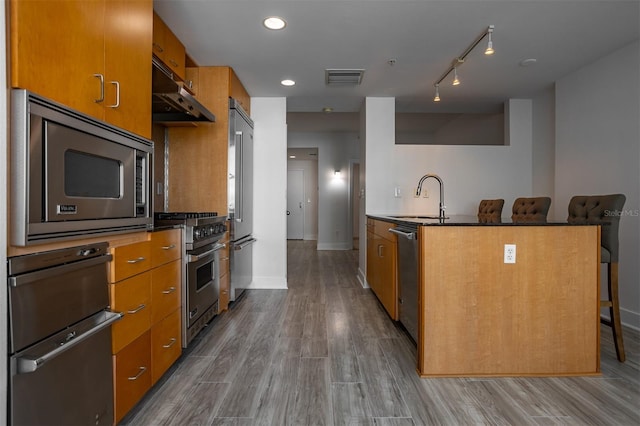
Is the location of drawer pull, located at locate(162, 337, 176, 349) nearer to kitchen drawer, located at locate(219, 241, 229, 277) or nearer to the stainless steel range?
the stainless steel range

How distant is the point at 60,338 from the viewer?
3.59ft

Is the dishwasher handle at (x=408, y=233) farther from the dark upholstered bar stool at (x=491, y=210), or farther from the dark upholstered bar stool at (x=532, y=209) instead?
the dark upholstered bar stool at (x=491, y=210)

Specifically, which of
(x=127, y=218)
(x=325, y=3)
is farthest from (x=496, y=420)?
(x=325, y=3)

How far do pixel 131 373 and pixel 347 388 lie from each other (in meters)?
1.05

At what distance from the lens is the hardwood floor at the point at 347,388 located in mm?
1565

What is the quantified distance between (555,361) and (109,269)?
2.31 meters

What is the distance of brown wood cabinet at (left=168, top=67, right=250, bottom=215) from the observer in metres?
3.14

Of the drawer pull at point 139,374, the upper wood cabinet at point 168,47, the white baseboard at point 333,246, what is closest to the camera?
the drawer pull at point 139,374

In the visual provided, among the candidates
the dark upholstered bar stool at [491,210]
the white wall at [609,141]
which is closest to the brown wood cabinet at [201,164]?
the dark upholstered bar stool at [491,210]

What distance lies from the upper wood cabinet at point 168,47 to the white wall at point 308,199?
6745 mm

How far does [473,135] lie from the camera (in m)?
5.71

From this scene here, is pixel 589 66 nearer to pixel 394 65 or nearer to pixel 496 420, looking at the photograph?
pixel 394 65

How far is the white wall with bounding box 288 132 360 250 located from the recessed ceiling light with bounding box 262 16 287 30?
4710 millimetres

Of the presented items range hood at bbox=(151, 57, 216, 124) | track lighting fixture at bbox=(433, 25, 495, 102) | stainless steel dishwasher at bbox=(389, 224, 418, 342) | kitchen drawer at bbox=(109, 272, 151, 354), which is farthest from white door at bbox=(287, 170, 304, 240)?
kitchen drawer at bbox=(109, 272, 151, 354)
